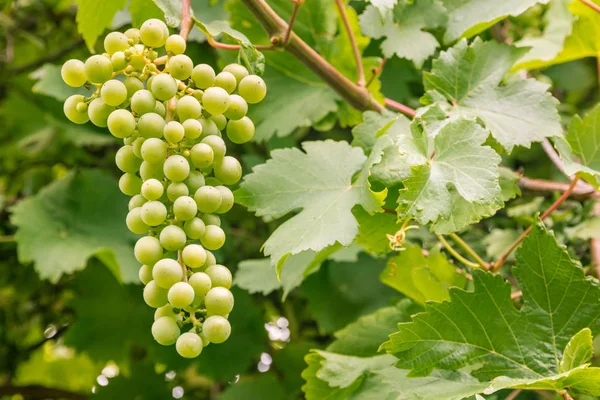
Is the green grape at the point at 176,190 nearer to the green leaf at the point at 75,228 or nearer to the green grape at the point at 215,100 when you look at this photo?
the green grape at the point at 215,100

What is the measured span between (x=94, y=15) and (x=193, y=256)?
560mm

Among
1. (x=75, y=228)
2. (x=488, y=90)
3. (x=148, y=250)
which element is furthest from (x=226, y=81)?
(x=75, y=228)

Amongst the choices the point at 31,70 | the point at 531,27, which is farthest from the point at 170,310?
the point at 31,70

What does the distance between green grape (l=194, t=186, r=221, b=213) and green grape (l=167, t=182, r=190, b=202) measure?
2 cm

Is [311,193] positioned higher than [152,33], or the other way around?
[152,33]

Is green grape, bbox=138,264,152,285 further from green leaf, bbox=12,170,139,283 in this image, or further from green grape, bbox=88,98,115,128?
green leaf, bbox=12,170,139,283

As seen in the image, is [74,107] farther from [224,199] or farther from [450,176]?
[450,176]

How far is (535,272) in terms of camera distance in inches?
35.7

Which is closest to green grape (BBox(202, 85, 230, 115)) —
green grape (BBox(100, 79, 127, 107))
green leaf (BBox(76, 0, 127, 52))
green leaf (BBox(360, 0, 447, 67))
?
green grape (BBox(100, 79, 127, 107))

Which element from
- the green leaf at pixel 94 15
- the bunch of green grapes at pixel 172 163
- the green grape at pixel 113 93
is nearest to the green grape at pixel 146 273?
the bunch of green grapes at pixel 172 163

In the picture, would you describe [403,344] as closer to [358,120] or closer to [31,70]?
[358,120]

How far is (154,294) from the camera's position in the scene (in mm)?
730

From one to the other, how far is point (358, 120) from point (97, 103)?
25.6 inches

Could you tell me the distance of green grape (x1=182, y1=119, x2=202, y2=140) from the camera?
75 centimetres
